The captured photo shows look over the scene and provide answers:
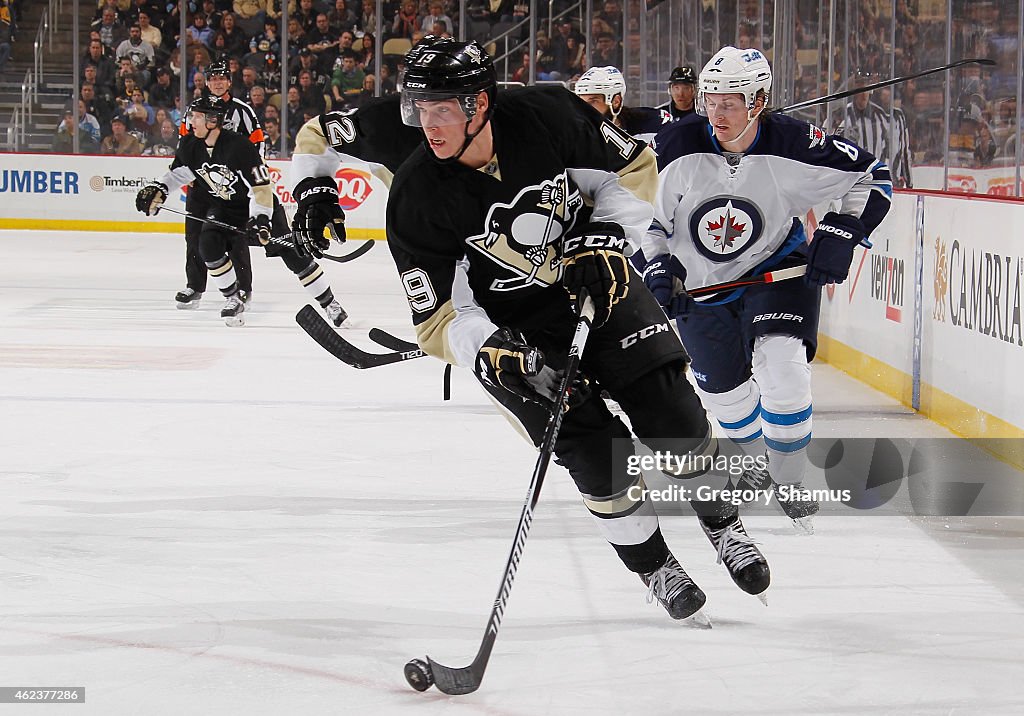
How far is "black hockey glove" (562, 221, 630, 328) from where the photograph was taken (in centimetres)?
246

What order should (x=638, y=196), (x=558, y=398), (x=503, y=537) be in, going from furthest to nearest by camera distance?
(x=503, y=537)
(x=638, y=196)
(x=558, y=398)

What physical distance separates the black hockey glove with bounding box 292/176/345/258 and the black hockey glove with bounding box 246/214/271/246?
3.39 metres

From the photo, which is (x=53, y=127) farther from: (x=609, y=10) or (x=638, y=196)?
(x=638, y=196)

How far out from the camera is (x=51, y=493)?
3738 mm

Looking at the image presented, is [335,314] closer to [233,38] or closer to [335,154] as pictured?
[335,154]

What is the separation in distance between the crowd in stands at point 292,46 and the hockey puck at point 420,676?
11427 mm

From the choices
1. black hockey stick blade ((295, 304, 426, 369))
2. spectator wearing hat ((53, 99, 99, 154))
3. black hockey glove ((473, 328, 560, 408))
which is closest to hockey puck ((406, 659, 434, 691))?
black hockey glove ((473, 328, 560, 408))

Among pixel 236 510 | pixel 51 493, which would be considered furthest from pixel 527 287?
pixel 51 493

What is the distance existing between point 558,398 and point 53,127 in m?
11.6

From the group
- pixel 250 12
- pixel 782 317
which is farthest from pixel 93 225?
pixel 782 317

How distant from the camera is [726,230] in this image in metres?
3.42

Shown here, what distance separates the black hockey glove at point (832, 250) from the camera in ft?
10.8

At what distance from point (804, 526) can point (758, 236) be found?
73cm

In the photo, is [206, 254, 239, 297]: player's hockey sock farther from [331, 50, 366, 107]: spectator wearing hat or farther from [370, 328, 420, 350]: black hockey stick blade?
[331, 50, 366, 107]: spectator wearing hat
